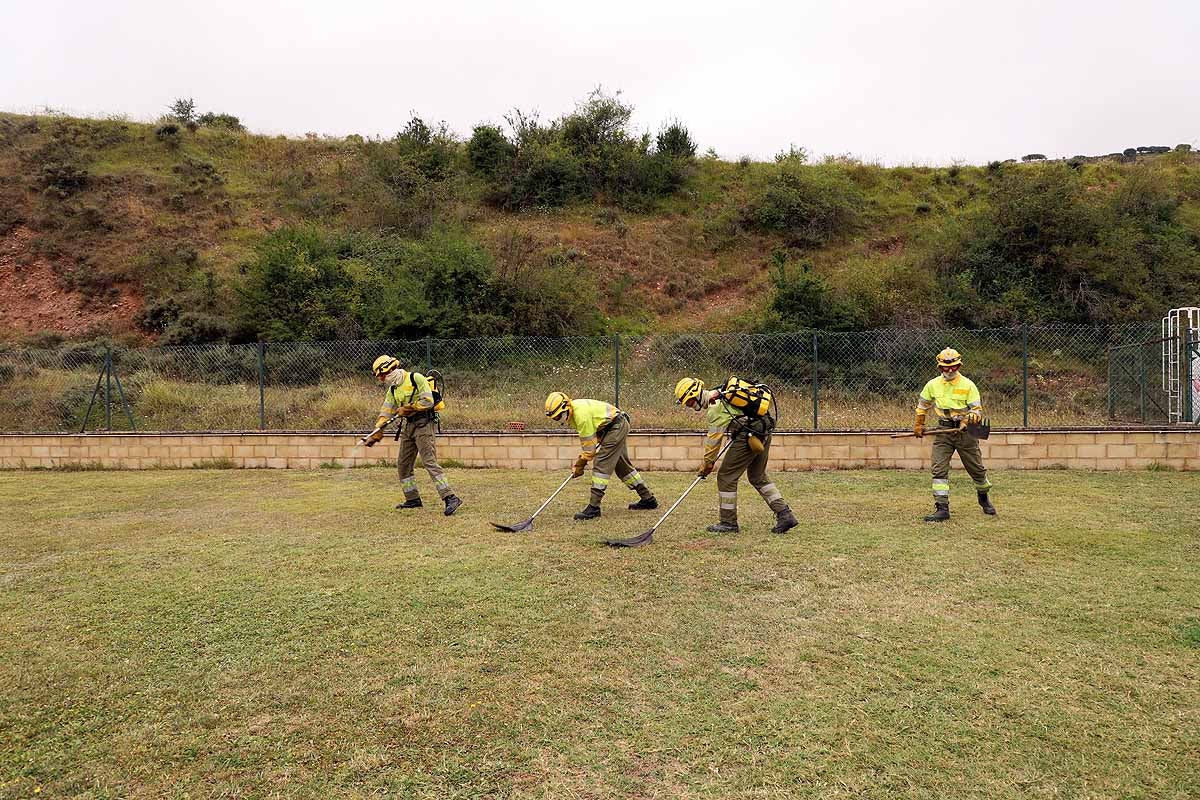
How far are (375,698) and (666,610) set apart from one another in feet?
6.83

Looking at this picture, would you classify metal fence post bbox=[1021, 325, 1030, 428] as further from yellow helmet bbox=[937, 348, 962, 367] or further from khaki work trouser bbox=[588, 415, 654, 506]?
khaki work trouser bbox=[588, 415, 654, 506]

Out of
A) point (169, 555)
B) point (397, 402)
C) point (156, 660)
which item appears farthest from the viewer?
point (397, 402)

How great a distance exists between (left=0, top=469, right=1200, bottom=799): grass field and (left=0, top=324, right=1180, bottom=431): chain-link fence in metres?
5.44

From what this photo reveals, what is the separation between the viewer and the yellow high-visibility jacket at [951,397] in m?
8.42

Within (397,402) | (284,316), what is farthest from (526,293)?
(397,402)

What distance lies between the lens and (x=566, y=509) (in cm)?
949

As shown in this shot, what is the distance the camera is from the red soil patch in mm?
26516

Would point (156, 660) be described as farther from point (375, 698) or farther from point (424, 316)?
point (424, 316)

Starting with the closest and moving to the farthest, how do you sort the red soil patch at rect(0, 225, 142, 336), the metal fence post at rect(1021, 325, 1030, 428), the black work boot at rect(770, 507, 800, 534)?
the black work boot at rect(770, 507, 800, 534)
the metal fence post at rect(1021, 325, 1030, 428)
the red soil patch at rect(0, 225, 142, 336)

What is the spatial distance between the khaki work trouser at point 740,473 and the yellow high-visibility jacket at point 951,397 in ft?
6.78

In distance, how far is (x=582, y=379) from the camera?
1469cm

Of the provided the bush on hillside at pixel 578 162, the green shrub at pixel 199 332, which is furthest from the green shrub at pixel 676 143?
the green shrub at pixel 199 332

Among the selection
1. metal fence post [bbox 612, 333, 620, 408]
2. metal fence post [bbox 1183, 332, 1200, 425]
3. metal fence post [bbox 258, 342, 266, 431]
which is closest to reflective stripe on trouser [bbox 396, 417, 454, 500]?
metal fence post [bbox 612, 333, 620, 408]

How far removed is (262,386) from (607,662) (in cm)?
1223
